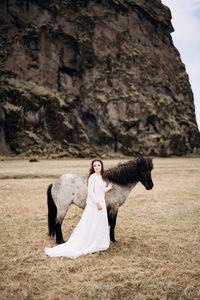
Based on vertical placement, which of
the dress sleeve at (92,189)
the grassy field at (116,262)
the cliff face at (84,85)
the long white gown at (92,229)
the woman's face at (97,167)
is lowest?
the grassy field at (116,262)

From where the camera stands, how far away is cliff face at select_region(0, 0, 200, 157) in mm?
75500

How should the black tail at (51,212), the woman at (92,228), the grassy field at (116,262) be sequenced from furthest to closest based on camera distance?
the black tail at (51,212) → the woman at (92,228) → the grassy field at (116,262)

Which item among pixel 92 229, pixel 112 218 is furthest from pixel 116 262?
pixel 112 218

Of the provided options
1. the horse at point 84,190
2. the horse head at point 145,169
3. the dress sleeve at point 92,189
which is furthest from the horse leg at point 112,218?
the horse head at point 145,169

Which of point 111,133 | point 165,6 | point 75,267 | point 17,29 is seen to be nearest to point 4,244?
point 75,267

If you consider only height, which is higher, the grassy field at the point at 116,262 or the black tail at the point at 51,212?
the black tail at the point at 51,212

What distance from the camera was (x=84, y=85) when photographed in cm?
8738

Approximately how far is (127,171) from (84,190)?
138 centimetres

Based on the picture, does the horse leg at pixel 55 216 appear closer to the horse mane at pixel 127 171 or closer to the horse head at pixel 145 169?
the horse mane at pixel 127 171

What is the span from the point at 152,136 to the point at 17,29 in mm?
64800

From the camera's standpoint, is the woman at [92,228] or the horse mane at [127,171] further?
the horse mane at [127,171]

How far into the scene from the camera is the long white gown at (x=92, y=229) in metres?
5.57

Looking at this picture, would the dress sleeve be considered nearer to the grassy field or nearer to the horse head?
the grassy field

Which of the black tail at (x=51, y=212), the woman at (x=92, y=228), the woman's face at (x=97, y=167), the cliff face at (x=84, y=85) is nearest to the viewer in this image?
the woman at (x=92, y=228)
